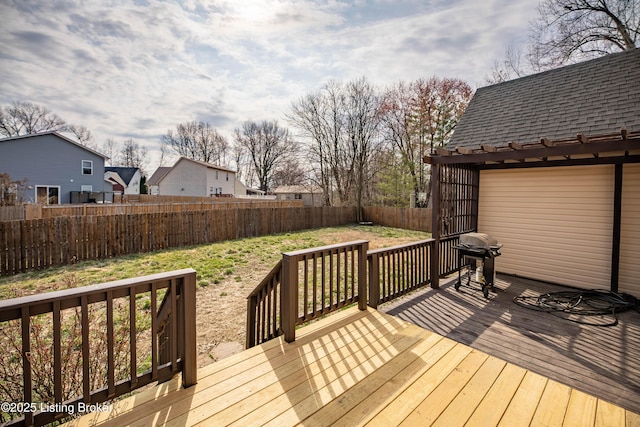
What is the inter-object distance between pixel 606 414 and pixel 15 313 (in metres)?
3.68

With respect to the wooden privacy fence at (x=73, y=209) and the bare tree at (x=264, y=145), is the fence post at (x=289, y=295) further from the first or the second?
the bare tree at (x=264, y=145)

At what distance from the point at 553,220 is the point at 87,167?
80.9 feet

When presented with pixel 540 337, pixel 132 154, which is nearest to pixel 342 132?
pixel 540 337

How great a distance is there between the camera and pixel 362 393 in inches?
82.8

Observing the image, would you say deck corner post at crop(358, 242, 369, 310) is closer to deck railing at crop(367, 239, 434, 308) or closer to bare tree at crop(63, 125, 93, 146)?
deck railing at crop(367, 239, 434, 308)

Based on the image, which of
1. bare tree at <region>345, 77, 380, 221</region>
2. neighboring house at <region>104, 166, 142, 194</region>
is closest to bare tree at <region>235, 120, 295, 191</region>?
neighboring house at <region>104, 166, 142, 194</region>

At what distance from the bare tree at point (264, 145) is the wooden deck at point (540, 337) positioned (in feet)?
104

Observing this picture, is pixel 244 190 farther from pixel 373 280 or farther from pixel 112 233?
pixel 373 280

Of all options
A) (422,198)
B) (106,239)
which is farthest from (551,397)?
(422,198)

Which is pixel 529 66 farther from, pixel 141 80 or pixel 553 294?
pixel 141 80

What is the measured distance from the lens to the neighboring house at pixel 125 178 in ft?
97.2

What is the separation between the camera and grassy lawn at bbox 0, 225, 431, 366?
4133mm

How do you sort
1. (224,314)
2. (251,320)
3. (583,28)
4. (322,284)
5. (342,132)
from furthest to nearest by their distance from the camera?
(342,132) → (583,28) → (224,314) → (251,320) → (322,284)

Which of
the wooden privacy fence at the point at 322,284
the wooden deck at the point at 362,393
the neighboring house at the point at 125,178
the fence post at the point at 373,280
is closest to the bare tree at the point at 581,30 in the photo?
the wooden privacy fence at the point at 322,284
